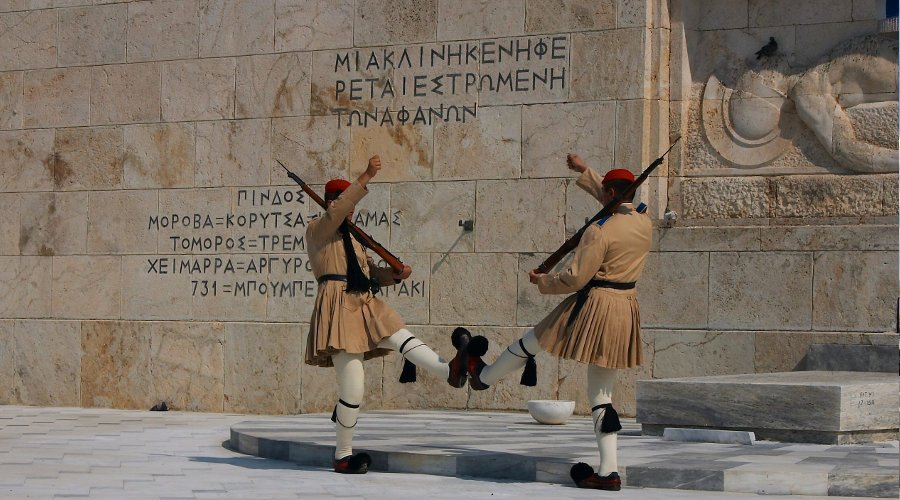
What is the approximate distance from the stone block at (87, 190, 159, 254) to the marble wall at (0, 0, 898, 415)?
23 mm

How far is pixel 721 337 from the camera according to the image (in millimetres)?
12039

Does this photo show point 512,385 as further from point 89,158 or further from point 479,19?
point 89,158

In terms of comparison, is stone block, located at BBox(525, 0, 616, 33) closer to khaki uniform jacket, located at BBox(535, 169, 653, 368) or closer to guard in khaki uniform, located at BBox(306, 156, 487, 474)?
guard in khaki uniform, located at BBox(306, 156, 487, 474)

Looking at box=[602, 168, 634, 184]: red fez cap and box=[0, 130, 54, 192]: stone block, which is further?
box=[0, 130, 54, 192]: stone block

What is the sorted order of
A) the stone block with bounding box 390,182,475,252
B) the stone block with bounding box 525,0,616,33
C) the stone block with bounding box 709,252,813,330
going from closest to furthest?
the stone block with bounding box 709,252,813,330 < the stone block with bounding box 525,0,616,33 < the stone block with bounding box 390,182,475,252

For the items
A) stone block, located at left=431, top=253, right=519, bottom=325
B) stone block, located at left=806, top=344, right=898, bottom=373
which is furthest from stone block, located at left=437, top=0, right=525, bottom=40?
stone block, located at left=806, top=344, right=898, bottom=373

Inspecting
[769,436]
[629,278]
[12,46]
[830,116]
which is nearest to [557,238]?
[830,116]

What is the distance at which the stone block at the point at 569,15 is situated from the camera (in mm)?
12680

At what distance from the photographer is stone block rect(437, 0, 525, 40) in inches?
512

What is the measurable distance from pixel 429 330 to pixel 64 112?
4.80 metres

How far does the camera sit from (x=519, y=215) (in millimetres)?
Answer: 12820

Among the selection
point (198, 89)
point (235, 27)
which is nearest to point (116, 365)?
point (198, 89)

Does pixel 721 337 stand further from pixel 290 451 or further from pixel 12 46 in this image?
pixel 12 46

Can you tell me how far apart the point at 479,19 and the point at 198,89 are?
10.0 ft
